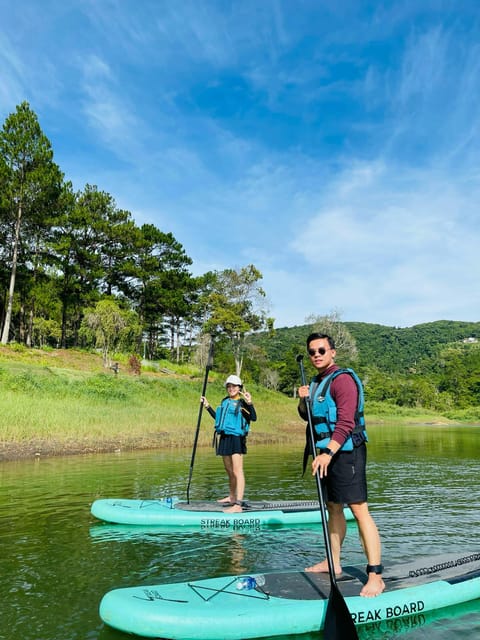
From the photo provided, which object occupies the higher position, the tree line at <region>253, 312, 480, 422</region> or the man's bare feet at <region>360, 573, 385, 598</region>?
the tree line at <region>253, 312, 480, 422</region>

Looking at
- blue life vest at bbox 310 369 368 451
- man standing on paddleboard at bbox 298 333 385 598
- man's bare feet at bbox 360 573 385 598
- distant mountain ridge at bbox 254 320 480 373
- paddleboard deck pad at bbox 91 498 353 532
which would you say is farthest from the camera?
distant mountain ridge at bbox 254 320 480 373

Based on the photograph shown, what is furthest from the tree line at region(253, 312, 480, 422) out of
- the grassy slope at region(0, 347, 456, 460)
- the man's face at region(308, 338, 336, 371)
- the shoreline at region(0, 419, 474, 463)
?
the man's face at region(308, 338, 336, 371)

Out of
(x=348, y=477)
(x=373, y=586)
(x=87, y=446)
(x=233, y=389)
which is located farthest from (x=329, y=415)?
(x=87, y=446)

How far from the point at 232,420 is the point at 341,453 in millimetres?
3400

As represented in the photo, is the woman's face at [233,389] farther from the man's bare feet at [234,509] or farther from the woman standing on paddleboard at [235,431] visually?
the man's bare feet at [234,509]

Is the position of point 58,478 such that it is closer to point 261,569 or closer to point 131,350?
point 261,569

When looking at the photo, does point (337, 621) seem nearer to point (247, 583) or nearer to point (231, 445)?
point (247, 583)

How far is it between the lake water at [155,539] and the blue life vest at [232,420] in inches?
55.2

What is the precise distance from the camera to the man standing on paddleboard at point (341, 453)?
389 cm

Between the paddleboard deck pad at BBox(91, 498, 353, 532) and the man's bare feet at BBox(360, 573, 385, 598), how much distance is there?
2999mm

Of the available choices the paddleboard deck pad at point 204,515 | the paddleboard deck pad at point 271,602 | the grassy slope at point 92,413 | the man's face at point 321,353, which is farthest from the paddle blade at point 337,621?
the grassy slope at point 92,413

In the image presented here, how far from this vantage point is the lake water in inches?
149

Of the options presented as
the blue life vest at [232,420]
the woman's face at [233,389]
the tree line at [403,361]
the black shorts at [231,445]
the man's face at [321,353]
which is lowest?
the black shorts at [231,445]

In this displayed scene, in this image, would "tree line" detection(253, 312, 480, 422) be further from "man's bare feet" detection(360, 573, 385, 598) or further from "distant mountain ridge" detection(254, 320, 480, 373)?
"man's bare feet" detection(360, 573, 385, 598)
